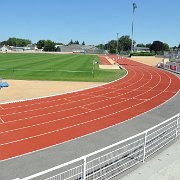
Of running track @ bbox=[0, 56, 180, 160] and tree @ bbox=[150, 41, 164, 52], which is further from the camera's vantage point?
tree @ bbox=[150, 41, 164, 52]

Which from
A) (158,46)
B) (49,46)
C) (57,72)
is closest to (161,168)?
(57,72)

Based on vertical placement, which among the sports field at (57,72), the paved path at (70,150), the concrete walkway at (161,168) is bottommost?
the paved path at (70,150)

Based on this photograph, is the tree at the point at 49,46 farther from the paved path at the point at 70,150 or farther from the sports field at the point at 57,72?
the paved path at the point at 70,150

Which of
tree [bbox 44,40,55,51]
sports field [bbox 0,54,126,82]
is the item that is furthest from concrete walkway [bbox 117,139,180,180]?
tree [bbox 44,40,55,51]

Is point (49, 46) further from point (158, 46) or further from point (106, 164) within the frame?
point (106, 164)

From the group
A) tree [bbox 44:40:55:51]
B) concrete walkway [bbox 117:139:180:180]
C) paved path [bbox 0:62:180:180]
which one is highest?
tree [bbox 44:40:55:51]

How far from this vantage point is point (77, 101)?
68.4 ft

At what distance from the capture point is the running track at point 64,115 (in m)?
12.6

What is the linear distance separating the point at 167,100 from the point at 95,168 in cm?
1552

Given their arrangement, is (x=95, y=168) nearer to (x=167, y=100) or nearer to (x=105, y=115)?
(x=105, y=115)

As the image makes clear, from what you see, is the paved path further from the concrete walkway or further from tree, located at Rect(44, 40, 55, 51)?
tree, located at Rect(44, 40, 55, 51)

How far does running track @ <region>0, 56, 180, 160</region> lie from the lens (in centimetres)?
1261

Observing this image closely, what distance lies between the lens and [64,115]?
16922mm

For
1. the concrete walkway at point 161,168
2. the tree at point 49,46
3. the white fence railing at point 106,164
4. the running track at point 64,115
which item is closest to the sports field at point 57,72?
the running track at point 64,115
